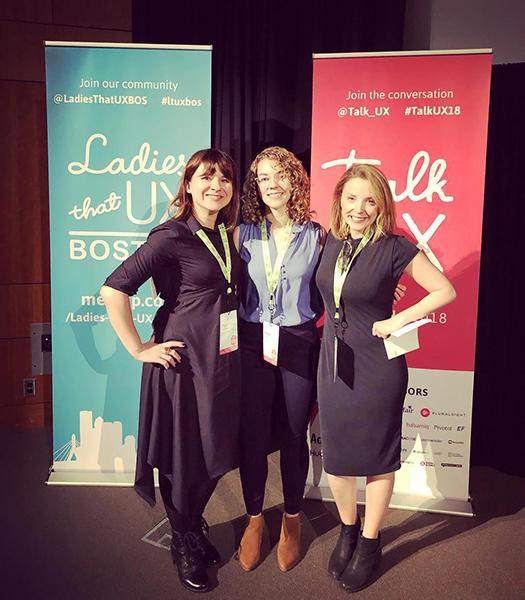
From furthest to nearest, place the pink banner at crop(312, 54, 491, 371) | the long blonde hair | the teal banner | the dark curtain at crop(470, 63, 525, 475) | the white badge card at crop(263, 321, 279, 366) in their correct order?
the dark curtain at crop(470, 63, 525, 475) → the teal banner → the pink banner at crop(312, 54, 491, 371) → the white badge card at crop(263, 321, 279, 366) → the long blonde hair

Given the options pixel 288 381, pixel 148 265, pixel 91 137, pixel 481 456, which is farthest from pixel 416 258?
pixel 481 456

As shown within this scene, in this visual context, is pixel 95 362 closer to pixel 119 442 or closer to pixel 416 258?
pixel 119 442

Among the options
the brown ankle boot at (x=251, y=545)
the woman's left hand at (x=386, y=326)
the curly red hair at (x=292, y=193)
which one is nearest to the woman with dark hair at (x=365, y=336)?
the woman's left hand at (x=386, y=326)

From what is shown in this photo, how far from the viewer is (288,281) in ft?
7.09

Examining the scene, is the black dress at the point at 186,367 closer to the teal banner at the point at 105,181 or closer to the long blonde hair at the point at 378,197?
the long blonde hair at the point at 378,197

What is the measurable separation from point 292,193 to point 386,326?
→ 640 millimetres

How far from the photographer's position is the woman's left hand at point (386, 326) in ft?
6.47

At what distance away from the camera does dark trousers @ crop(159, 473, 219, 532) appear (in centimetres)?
215

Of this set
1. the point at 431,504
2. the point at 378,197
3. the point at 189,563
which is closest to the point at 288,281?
the point at 378,197

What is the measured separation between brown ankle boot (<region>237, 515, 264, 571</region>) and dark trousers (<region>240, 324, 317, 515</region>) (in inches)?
2.9

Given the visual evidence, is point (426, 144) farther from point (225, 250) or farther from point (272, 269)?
point (225, 250)

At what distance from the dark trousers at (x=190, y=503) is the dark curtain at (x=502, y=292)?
1.93m

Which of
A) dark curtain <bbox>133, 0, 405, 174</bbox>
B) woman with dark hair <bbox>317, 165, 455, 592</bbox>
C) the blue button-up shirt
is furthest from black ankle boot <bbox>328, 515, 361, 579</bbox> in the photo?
dark curtain <bbox>133, 0, 405, 174</bbox>

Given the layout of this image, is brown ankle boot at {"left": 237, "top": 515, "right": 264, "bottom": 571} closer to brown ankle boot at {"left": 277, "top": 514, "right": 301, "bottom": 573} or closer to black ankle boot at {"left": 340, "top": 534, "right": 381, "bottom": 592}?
brown ankle boot at {"left": 277, "top": 514, "right": 301, "bottom": 573}
